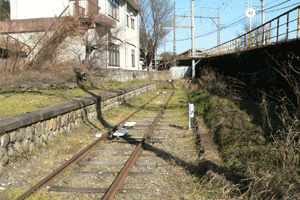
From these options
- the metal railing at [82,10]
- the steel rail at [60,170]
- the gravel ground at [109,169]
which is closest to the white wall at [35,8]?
the metal railing at [82,10]

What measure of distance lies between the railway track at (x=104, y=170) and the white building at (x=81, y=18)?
7211mm

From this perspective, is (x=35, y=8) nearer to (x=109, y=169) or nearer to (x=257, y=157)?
(x=109, y=169)

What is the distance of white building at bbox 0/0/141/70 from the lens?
13.3 meters

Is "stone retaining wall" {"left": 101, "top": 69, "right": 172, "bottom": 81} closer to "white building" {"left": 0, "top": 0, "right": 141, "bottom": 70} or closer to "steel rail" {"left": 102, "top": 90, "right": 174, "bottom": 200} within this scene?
"white building" {"left": 0, "top": 0, "right": 141, "bottom": 70}

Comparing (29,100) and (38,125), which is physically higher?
(29,100)

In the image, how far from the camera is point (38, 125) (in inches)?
239

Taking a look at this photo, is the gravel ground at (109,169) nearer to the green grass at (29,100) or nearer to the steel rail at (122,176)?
the steel rail at (122,176)

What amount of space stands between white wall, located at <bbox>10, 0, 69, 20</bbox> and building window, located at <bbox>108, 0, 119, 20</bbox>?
3995 millimetres

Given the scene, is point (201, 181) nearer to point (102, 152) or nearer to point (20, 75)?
point (102, 152)

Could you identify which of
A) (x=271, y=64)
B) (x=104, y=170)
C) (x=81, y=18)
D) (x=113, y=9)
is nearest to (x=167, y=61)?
(x=113, y=9)

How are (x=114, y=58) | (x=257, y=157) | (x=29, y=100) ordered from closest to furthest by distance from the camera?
(x=257, y=157), (x=29, y=100), (x=114, y=58)

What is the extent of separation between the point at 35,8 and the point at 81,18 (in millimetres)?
6122

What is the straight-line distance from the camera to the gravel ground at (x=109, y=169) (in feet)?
13.9

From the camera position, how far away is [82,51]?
1741 centimetres
